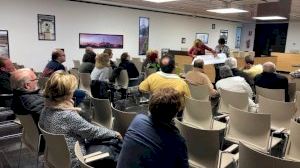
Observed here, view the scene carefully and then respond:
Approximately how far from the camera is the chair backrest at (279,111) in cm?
324

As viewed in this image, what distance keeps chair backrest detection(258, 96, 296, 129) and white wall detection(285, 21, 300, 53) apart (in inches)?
535

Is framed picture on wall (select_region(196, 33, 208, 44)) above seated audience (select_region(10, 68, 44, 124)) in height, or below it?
above

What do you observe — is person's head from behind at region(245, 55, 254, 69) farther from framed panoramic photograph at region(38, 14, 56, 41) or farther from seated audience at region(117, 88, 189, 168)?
framed panoramic photograph at region(38, 14, 56, 41)

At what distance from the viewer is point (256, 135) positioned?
110 inches

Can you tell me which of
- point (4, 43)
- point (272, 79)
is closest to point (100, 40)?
point (4, 43)

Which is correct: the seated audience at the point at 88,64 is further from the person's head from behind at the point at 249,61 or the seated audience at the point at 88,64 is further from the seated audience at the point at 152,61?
the person's head from behind at the point at 249,61

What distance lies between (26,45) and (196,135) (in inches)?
281

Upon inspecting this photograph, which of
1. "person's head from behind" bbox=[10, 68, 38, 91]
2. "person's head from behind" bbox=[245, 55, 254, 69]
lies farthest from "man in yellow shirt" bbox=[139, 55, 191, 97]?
"person's head from behind" bbox=[245, 55, 254, 69]

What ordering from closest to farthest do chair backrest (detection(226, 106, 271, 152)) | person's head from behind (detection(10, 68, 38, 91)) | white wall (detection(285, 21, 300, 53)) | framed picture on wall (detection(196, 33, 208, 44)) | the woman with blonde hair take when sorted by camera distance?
chair backrest (detection(226, 106, 271, 152))
person's head from behind (detection(10, 68, 38, 91))
the woman with blonde hair
framed picture on wall (detection(196, 33, 208, 44))
white wall (detection(285, 21, 300, 53))

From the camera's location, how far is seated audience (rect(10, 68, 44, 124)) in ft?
8.27

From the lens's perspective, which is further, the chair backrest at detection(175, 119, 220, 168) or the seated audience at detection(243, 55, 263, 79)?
the seated audience at detection(243, 55, 263, 79)

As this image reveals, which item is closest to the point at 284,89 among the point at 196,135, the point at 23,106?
the point at 196,135

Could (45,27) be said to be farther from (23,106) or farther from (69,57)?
(23,106)

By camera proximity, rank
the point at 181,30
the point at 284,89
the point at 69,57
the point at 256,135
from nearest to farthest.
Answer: the point at 256,135 < the point at 284,89 < the point at 69,57 < the point at 181,30
